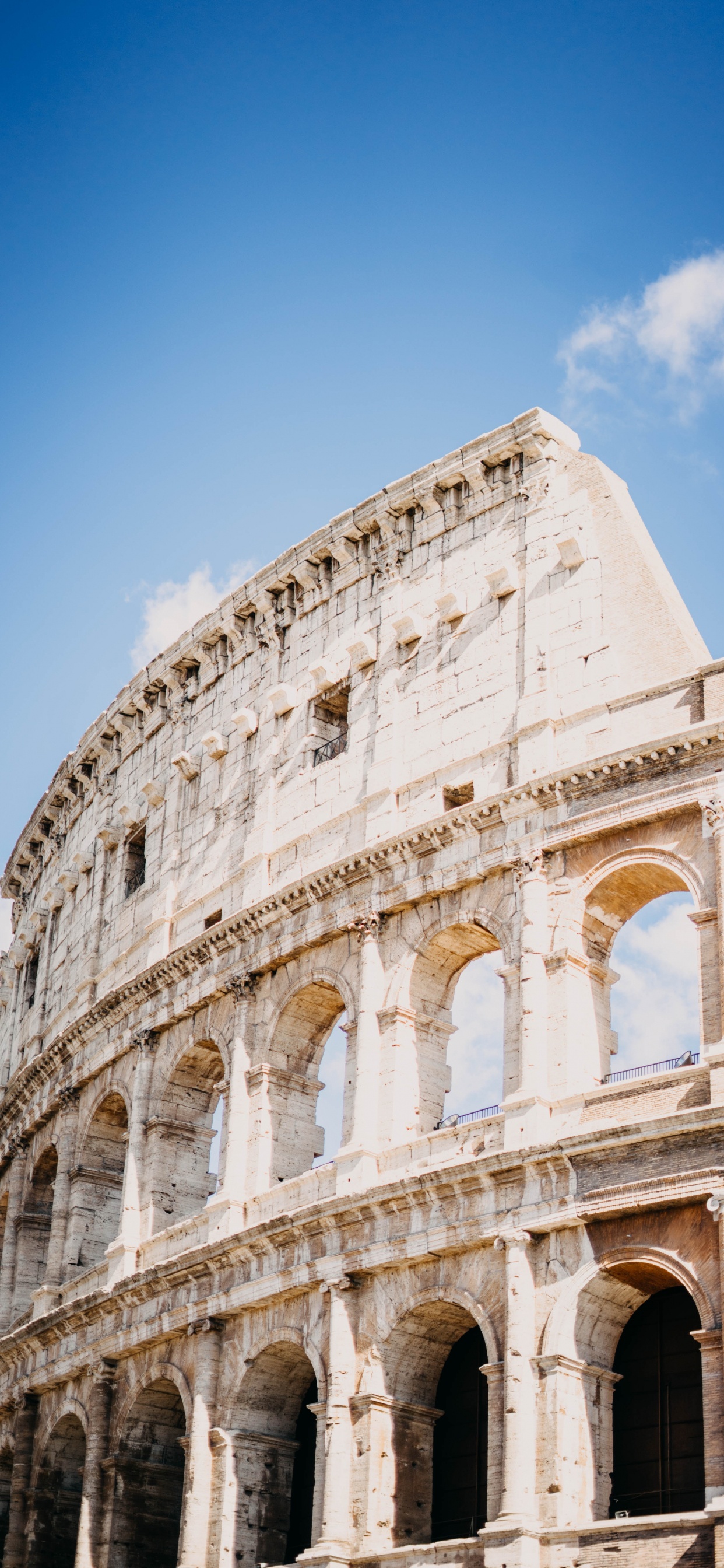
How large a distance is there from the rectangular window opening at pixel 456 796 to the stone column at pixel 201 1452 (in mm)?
7531

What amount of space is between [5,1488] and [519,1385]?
47.9 ft

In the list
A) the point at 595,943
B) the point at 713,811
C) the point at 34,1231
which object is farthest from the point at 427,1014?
the point at 34,1231

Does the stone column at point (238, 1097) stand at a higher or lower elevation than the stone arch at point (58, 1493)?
higher

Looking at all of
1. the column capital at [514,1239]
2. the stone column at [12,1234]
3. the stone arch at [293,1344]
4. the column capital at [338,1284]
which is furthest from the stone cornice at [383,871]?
the stone arch at [293,1344]

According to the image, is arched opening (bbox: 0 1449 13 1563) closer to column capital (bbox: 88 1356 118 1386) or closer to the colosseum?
the colosseum

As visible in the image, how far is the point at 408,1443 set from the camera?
23516 mm

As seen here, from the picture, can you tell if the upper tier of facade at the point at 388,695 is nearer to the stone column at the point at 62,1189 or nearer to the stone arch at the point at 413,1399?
the stone column at the point at 62,1189

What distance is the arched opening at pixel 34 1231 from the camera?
114 ft

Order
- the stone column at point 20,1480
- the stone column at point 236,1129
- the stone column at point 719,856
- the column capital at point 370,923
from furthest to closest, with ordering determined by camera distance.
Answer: the stone column at point 20,1480 < the stone column at point 236,1129 < the column capital at point 370,923 < the stone column at point 719,856

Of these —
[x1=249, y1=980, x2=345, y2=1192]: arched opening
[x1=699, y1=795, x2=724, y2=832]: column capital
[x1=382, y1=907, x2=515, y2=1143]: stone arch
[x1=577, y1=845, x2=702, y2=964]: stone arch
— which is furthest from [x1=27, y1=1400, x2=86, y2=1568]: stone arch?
[x1=699, y1=795, x2=724, y2=832]: column capital

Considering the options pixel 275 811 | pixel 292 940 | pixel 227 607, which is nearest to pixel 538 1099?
pixel 292 940

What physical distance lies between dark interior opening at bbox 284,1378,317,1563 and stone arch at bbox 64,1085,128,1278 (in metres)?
6.40

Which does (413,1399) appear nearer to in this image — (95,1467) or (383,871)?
(95,1467)

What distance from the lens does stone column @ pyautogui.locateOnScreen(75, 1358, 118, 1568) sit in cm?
2756
